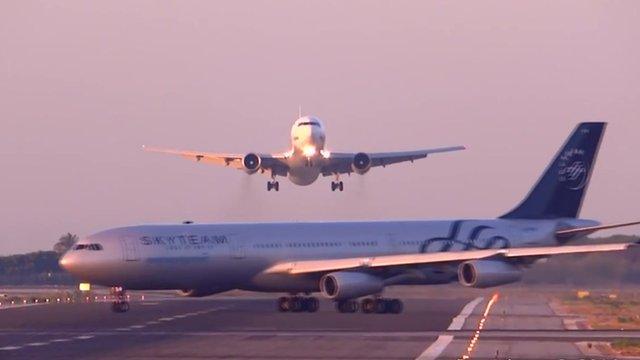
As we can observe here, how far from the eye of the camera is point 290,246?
2402 inches

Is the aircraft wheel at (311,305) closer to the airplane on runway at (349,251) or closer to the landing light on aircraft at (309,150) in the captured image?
the airplane on runway at (349,251)

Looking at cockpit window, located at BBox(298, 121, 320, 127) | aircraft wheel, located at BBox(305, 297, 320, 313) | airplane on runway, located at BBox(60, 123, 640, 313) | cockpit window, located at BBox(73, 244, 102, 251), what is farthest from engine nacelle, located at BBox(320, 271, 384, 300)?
Result: cockpit window, located at BBox(298, 121, 320, 127)

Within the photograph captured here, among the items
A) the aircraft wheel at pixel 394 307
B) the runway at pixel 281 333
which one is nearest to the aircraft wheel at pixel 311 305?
the runway at pixel 281 333

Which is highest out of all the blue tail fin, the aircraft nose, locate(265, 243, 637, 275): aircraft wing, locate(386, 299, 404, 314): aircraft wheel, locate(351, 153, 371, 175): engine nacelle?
locate(351, 153, 371, 175): engine nacelle

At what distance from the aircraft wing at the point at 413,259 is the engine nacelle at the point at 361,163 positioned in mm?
16810

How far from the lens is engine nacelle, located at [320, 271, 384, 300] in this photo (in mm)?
56781

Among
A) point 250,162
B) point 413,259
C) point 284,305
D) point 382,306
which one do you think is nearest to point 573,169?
point 413,259

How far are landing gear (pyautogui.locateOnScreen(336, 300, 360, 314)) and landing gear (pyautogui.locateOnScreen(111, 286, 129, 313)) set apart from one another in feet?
28.2

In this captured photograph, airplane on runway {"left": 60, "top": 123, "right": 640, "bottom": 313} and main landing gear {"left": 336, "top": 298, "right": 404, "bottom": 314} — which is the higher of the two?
airplane on runway {"left": 60, "top": 123, "right": 640, "bottom": 313}

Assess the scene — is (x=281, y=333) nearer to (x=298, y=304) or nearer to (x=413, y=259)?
(x=413, y=259)

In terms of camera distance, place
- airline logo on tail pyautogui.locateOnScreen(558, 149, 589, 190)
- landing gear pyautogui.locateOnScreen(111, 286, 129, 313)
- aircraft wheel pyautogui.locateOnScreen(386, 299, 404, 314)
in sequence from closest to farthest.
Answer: aircraft wheel pyautogui.locateOnScreen(386, 299, 404, 314) → landing gear pyautogui.locateOnScreen(111, 286, 129, 313) → airline logo on tail pyautogui.locateOnScreen(558, 149, 589, 190)

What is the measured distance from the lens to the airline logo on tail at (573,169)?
215 ft

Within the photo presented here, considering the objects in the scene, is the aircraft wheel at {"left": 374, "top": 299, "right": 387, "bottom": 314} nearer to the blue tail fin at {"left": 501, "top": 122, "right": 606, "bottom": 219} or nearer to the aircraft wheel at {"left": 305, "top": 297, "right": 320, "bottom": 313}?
the aircraft wheel at {"left": 305, "top": 297, "right": 320, "bottom": 313}

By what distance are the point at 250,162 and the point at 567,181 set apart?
19.0 meters
